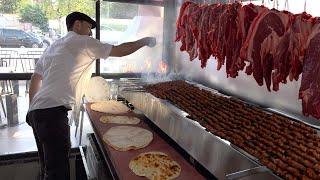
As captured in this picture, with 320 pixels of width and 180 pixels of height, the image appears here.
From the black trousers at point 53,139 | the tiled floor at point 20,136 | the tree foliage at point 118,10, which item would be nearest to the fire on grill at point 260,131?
the black trousers at point 53,139

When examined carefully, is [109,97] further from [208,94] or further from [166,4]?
[166,4]

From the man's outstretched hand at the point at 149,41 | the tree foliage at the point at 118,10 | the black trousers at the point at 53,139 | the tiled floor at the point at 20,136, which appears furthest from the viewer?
the tree foliage at the point at 118,10

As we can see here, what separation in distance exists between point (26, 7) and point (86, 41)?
1.30 m

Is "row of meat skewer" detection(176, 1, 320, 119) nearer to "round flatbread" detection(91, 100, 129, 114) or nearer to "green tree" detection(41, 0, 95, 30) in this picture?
"round flatbread" detection(91, 100, 129, 114)

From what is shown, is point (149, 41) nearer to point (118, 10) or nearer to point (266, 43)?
point (118, 10)

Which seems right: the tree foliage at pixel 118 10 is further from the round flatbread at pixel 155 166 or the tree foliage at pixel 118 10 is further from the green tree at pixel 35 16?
the round flatbread at pixel 155 166

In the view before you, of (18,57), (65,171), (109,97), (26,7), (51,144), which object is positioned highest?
(26,7)

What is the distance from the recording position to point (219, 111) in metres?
2.28

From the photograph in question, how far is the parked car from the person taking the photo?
3.63 metres

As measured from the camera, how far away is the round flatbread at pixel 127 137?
2357 mm

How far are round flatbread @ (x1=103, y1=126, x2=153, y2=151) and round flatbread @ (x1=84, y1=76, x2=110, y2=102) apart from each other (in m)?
0.96

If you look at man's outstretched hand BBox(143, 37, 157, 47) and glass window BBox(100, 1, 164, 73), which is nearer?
man's outstretched hand BBox(143, 37, 157, 47)

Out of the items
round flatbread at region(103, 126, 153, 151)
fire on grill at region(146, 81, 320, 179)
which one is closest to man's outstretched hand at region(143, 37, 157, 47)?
fire on grill at region(146, 81, 320, 179)

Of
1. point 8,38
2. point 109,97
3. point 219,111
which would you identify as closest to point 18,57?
point 8,38
